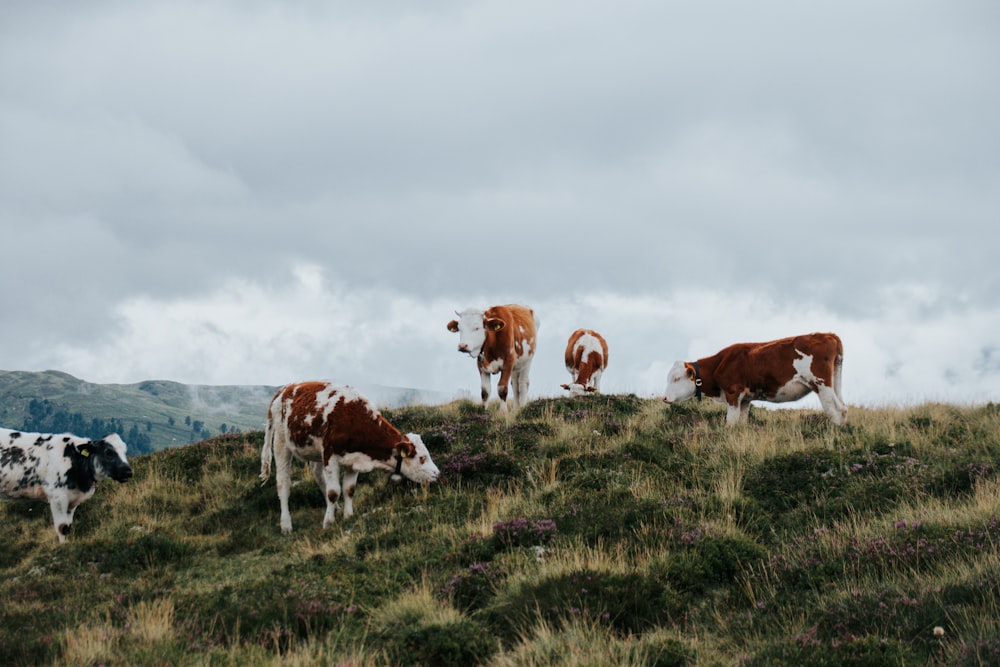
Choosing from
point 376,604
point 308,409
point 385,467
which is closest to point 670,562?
point 376,604

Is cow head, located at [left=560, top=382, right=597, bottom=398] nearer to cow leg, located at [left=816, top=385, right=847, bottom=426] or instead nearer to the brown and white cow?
the brown and white cow

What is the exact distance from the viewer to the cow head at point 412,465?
40.2 feet

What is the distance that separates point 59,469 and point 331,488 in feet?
18.6

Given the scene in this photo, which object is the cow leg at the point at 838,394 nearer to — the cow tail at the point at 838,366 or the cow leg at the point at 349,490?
the cow tail at the point at 838,366

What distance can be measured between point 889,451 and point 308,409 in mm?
9468

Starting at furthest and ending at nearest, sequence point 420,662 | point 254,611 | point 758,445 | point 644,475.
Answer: point 758,445 → point 644,475 → point 254,611 → point 420,662

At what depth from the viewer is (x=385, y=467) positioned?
12.3 m

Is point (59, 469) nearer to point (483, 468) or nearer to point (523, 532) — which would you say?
point (483, 468)

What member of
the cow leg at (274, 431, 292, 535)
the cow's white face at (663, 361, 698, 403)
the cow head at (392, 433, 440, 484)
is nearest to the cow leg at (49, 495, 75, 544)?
the cow leg at (274, 431, 292, 535)

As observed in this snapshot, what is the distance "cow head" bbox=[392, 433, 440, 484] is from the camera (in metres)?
12.2

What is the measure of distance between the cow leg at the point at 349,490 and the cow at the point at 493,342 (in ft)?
18.1

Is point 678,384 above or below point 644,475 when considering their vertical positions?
above

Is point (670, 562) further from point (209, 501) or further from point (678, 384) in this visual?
point (209, 501)

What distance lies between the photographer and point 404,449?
12.2 metres
